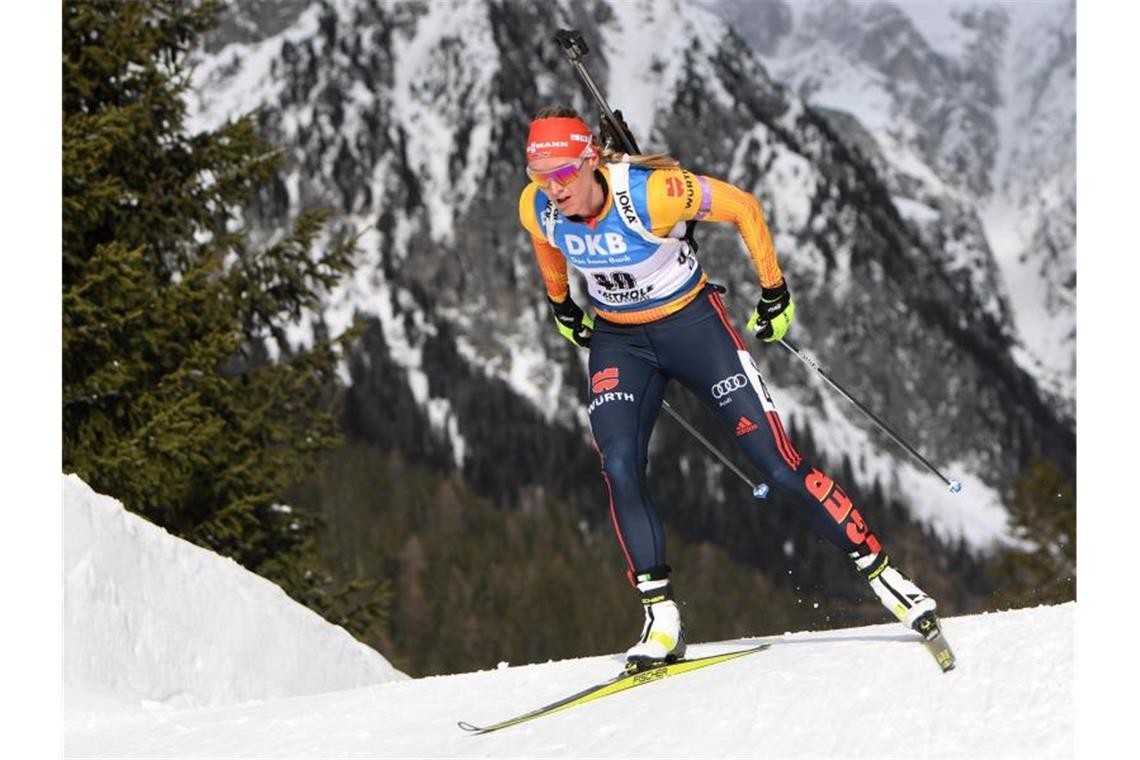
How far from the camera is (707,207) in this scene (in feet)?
24.4

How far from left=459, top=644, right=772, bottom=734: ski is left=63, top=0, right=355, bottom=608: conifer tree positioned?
8.69 metres

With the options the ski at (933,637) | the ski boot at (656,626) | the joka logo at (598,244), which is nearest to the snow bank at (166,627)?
the ski boot at (656,626)

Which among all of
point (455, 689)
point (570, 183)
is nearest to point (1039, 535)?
point (455, 689)

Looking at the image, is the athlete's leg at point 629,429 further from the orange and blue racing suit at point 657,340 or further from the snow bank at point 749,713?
the snow bank at point 749,713

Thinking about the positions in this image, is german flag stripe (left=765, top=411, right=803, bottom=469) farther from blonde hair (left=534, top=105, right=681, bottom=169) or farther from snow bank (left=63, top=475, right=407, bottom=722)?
snow bank (left=63, top=475, right=407, bottom=722)

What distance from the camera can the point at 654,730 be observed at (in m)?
6.57

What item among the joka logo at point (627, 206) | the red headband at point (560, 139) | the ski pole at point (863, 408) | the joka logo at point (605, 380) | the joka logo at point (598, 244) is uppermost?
the red headband at point (560, 139)

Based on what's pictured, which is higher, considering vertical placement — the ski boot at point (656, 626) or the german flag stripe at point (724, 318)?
the german flag stripe at point (724, 318)

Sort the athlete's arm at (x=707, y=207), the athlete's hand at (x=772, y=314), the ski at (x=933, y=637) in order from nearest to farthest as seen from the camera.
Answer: the ski at (x=933, y=637) → the athlete's arm at (x=707, y=207) → the athlete's hand at (x=772, y=314)

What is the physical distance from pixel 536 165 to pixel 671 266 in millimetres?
922

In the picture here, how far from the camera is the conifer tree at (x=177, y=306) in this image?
1541 cm

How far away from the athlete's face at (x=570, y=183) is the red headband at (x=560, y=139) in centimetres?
4

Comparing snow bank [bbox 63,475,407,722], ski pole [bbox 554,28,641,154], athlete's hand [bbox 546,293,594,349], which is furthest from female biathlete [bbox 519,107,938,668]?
snow bank [bbox 63,475,407,722]

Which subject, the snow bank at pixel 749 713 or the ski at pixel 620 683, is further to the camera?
the ski at pixel 620 683
